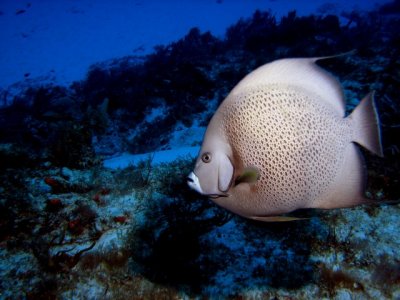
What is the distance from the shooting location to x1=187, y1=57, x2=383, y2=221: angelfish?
1222 mm

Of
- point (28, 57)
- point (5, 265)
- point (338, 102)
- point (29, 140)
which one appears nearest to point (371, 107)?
point (338, 102)

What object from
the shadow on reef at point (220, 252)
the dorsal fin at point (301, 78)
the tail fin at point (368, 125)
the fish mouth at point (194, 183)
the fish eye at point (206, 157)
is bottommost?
the shadow on reef at point (220, 252)

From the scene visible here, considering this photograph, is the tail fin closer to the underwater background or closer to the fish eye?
the underwater background

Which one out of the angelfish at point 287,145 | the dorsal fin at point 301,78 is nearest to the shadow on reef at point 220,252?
the angelfish at point 287,145

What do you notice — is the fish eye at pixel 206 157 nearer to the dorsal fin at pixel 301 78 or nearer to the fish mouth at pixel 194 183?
the fish mouth at pixel 194 183

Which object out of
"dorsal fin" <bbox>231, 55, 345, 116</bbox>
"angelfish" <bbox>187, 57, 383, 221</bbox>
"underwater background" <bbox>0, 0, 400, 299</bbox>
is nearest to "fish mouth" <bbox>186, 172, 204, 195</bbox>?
"angelfish" <bbox>187, 57, 383, 221</bbox>

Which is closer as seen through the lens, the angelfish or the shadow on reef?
the angelfish

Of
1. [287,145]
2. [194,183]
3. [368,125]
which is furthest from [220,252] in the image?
[368,125]

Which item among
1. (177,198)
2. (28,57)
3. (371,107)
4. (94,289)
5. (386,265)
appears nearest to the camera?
(371,107)

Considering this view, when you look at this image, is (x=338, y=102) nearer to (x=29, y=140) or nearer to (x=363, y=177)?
(x=363, y=177)

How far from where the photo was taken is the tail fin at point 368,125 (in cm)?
121

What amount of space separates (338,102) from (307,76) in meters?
0.23

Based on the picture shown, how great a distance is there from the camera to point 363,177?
1258mm

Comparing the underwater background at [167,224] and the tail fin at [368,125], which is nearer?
the tail fin at [368,125]
